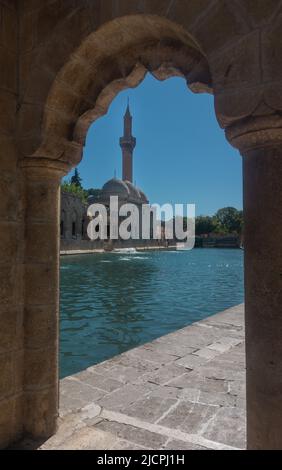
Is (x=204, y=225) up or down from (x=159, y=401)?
up

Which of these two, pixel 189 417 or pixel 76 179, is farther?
pixel 76 179

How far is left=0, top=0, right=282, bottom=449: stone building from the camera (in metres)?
1.71

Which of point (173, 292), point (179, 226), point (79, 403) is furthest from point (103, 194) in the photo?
point (79, 403)

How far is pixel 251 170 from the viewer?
67.1 inches

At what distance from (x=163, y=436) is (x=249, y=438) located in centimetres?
110

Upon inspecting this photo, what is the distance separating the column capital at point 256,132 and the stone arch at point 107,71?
554 millimetres

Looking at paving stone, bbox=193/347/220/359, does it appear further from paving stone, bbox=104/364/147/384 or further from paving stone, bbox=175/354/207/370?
paving stone, bbox=104/364/147/384

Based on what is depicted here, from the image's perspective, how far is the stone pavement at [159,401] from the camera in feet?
8.47

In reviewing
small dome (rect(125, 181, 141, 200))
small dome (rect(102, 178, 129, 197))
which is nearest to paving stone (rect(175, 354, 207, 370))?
small dome (rect(102, 178, 129, 197))

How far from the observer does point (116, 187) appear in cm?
6384

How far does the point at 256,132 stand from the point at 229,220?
8451cm

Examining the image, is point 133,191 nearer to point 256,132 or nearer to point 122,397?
point 122,397

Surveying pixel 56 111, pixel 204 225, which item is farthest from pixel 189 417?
pixel 204 225
